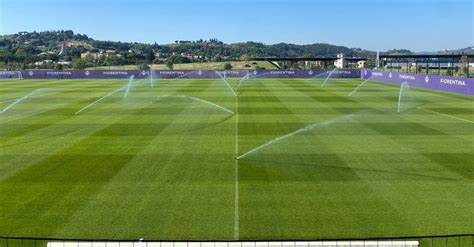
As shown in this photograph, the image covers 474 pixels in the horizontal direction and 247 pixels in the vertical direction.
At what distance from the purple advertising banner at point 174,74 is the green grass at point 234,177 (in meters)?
57.9

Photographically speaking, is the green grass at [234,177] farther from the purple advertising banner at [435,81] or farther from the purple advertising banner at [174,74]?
the purple advertising banner at [174,74]

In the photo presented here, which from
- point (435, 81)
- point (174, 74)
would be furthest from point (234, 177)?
point (174, 74)

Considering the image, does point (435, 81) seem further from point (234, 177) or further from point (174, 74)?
point (174, 74)

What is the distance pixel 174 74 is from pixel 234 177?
244 ft

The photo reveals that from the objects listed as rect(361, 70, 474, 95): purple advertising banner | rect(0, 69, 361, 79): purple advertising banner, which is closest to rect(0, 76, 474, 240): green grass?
rect(361, 70, 474, 95): purple advertising banner

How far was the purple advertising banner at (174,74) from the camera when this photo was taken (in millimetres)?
86875

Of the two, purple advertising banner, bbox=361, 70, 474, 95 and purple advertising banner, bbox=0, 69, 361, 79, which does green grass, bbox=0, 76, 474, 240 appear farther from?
purple advertising banner, bbox=0, 69, 361, 79

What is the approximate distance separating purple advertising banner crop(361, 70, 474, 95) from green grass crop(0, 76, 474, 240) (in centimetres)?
2028

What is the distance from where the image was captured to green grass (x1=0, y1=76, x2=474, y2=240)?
1133 cm

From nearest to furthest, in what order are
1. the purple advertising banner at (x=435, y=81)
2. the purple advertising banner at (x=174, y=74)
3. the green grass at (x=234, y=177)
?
1. the green grass at (x=234, y=177)
2. the purple advertising banner at (x=435, y=81)
3. the purple advertising banner at (x=174, y=74)

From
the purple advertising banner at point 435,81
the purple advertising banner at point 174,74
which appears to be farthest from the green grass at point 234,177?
the purple advertising banner at point 174,74

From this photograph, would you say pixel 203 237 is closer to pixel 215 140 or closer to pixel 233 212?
pixel 233 212

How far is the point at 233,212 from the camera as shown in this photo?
1224 centimetres

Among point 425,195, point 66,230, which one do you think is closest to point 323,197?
point 425,195
